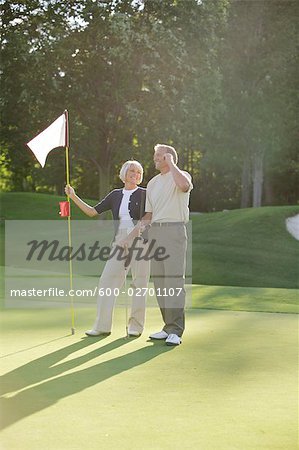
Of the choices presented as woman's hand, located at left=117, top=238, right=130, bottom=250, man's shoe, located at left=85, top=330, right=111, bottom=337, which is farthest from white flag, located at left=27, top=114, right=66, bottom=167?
man's shoe, located at left=85, top=330, right=111, bottom=337

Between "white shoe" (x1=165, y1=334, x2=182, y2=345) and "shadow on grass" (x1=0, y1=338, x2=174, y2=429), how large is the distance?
68mm

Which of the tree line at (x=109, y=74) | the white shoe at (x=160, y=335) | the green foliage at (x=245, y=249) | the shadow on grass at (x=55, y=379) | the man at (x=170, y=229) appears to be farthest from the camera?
the tree line at (x=109, y=74)

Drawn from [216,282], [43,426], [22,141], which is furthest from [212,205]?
[43,426]

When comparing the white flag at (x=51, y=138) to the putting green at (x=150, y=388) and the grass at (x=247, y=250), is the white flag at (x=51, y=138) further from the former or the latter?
the grass at (x=247, y=250)

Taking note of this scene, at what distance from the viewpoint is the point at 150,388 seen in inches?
216

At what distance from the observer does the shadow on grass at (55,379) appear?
4.95m

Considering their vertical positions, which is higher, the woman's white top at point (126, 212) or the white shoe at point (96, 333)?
the woman's white top at point (126, 212)

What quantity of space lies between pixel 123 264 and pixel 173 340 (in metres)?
1.11

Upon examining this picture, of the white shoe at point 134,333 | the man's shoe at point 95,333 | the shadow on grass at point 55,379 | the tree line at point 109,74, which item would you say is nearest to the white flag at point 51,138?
the man's shoe at point 95,333

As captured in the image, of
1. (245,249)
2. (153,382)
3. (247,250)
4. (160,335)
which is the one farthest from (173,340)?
(245,249)

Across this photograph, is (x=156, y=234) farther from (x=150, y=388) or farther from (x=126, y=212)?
(x=150, y=388)

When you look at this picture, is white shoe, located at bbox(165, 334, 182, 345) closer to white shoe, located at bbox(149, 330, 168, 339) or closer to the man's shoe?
white shoe, located at bbox(149, 330, 168, 339)

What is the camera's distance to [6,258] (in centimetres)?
2283

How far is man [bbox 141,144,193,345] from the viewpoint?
24.5 feet
